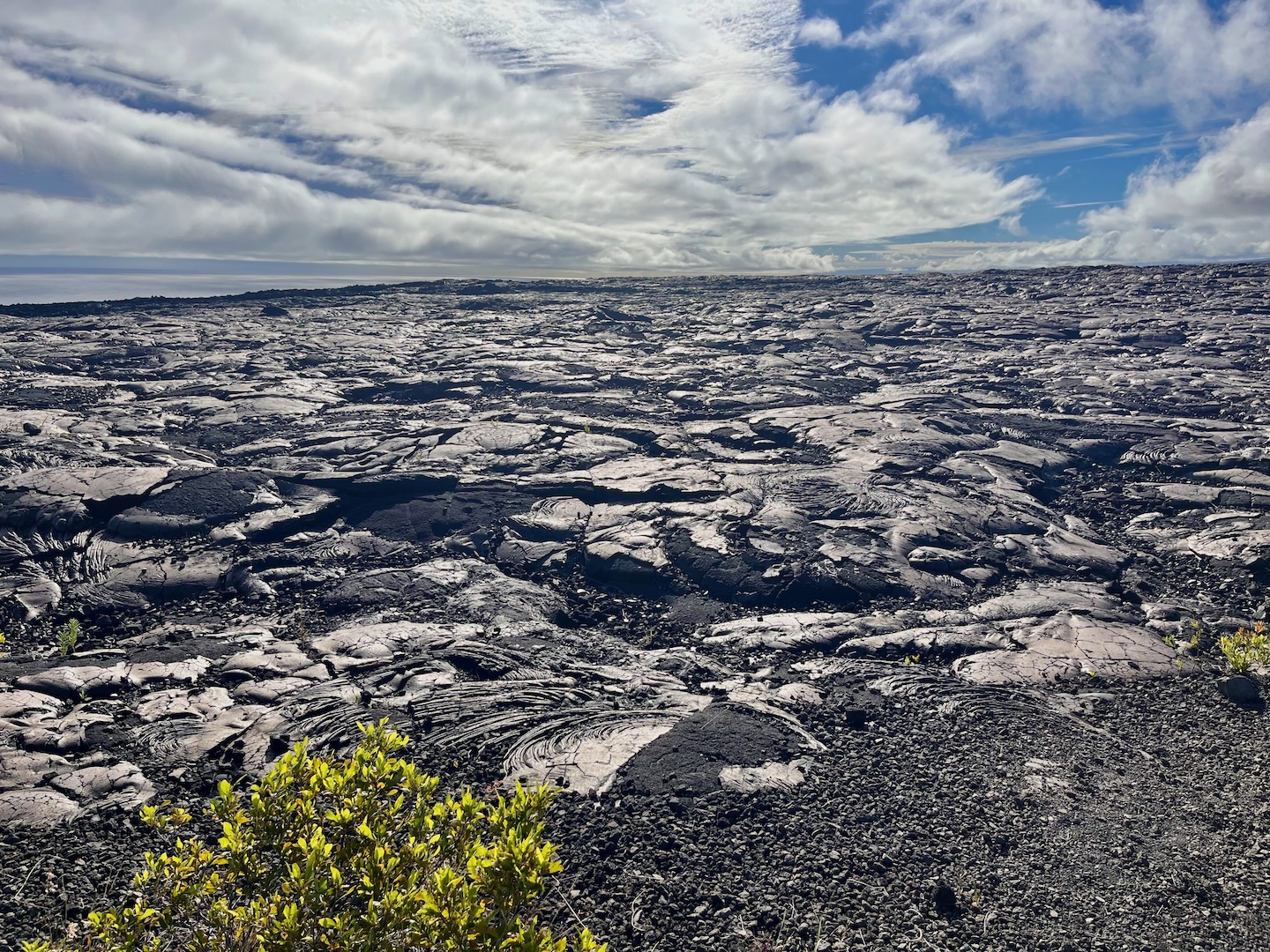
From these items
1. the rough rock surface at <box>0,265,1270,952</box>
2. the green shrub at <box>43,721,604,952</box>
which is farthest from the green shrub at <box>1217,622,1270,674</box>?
the green shrub at <box>43,721,604,952</box>

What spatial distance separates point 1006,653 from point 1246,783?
96.0 inches

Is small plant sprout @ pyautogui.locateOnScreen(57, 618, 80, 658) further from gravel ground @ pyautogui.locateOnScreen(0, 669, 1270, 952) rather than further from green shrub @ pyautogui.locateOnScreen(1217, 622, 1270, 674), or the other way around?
green shrub @ pyautogui.locateOnScreen(1217, 622, 1270, 674)

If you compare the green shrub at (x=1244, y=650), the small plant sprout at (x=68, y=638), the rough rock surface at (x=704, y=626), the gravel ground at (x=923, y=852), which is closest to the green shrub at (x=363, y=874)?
the gravel ground at (x=923, y=852)

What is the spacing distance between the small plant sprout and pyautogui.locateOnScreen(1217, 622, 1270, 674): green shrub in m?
12.6

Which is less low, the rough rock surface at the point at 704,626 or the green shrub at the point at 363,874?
the green shrub at the point at 363,874

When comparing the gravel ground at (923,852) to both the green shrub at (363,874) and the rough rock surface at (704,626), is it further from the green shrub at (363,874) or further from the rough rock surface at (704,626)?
the green shrub at (363,874)

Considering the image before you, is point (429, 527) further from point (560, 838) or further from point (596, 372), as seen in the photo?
point (596, 372)

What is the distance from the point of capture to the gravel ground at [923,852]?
14.2 feet

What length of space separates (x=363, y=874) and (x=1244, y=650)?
9.06m

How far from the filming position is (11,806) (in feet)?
16.5

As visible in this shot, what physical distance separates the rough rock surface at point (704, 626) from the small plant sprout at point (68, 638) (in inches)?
4.6

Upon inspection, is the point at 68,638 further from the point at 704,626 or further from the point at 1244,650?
the point at 1244,650

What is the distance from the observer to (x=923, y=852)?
4961 millimetres

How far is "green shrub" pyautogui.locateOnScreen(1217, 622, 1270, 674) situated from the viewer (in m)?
7.14
